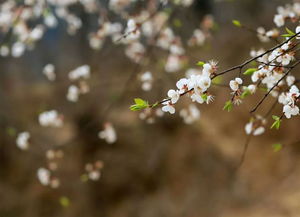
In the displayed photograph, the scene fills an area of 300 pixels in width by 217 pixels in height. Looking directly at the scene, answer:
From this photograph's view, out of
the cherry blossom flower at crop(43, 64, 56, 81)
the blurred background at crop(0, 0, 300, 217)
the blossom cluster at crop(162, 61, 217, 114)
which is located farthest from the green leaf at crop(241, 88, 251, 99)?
the cherry blossom flower at crop(43, 64, 56, 81)

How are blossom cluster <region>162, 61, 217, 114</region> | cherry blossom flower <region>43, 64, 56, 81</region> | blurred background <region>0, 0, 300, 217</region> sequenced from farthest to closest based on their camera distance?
cherry blossom flower <region>43, 64, 56, 81</region>
blurred background <region>0, 0, 300, 217</region>
blossom cluster <region>162, 61, 217, 114</region>

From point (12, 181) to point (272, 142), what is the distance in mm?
3149

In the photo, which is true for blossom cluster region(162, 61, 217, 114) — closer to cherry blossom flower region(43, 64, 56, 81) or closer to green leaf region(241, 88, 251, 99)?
green leaf region(241, 88, 251, 99)

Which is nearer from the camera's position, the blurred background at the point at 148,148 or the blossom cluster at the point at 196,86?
the blossom cluster at the point at 196,86

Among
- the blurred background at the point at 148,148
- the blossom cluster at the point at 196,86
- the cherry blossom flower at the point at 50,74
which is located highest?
the cherry blossom flower at the point at 50,74

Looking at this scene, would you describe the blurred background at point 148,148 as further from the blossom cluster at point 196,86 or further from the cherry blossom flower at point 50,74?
the blossom cluster at point 196,86

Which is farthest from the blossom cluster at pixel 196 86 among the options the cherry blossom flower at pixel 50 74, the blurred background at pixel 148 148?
the cherry blossom flower at pixel 50 74

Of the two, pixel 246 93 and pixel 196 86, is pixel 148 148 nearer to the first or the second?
pixel 246 93

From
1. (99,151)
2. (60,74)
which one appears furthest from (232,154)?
(60,74)

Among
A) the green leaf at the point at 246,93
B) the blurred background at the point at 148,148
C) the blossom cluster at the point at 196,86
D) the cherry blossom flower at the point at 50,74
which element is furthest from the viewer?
the cherry blossom flower at the point at 50,74

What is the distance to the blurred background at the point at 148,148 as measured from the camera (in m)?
4.77

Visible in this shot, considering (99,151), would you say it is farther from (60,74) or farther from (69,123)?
(60,74)

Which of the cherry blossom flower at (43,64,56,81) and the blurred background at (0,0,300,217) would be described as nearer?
the blurred background at (0,0,300,217)

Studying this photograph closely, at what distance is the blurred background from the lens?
477cm
